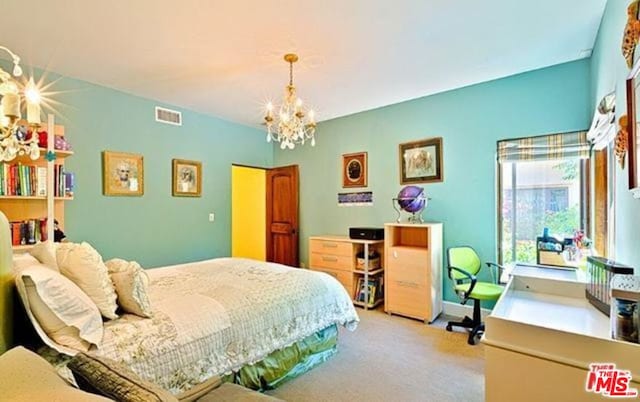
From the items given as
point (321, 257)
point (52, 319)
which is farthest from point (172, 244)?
point (52, 319)

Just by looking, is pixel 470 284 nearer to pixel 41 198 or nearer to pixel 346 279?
pixel 346 279

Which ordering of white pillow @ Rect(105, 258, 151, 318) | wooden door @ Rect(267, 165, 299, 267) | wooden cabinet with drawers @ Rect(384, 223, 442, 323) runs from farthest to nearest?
wooden door @ Rect(267, 165, 299, 267) < wooden cabinet with drawers @ Rect(384, 223, 442, 323) < white pillow @ Rect(105, 258, 151, 318)

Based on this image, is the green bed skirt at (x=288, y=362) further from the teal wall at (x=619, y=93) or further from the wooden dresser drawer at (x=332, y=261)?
the teal wall at (x=619, y=93)

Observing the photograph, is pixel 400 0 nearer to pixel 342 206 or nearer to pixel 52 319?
pixel 52 319

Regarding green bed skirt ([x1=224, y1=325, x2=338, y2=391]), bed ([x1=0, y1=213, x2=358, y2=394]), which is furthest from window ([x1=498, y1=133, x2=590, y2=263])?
green bed skirt ([x1=224, y1=325, x2=338, y2=391])

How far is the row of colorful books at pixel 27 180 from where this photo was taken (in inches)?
104

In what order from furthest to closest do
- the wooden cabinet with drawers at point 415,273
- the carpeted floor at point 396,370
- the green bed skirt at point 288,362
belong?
the wooden cabinet with drawers at point 415,273, the carpeted floor at point 396,370, the green bed skirt at point 288,362

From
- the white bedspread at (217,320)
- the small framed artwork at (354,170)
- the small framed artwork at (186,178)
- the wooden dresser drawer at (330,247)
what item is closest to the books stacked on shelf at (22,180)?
the white bedspread at (217,320)

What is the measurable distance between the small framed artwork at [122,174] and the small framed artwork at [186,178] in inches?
15.9

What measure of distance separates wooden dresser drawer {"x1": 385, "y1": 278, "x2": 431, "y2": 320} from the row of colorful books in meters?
3.59

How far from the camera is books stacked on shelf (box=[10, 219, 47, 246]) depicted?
2.72 meters

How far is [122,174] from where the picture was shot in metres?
3.64

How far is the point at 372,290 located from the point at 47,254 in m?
3.27

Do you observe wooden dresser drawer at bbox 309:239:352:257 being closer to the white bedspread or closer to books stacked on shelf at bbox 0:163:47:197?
the white bedspread
